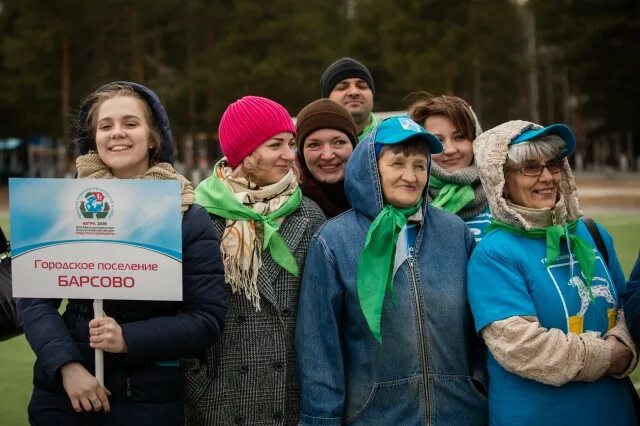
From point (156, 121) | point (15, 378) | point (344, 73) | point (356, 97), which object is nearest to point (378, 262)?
point (156, 121)

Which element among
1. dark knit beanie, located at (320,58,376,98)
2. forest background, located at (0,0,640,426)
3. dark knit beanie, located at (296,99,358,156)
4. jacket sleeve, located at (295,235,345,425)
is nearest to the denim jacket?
jacket sleeve, located at (295,235,345,425)

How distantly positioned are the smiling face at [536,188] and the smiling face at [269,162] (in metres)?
0.99

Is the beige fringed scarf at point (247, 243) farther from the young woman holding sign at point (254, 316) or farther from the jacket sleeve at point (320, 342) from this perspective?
the jacket sleeve at point (320, 342)

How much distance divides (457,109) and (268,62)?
38.2m

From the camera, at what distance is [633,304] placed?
10.9 feet

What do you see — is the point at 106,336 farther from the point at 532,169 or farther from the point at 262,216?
the point at 532,169

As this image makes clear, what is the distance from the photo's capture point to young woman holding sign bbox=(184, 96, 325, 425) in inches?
143

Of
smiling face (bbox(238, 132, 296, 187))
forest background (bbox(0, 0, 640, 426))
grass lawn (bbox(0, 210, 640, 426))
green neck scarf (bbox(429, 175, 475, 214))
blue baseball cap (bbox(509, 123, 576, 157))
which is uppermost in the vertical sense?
forest background (bbox(0, 0, 640, 426))

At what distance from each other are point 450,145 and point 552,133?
2.94 feet

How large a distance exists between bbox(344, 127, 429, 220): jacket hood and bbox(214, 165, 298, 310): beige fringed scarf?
0.36m

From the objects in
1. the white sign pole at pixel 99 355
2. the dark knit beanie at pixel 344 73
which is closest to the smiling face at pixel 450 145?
the dark knit beanie at pixel 344 73

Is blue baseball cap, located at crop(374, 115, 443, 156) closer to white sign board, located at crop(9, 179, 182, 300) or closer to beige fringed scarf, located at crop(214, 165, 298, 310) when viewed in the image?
beige fringed scarf, located at crop(214, 165, 298, 310)

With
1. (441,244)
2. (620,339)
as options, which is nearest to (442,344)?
(441,244)

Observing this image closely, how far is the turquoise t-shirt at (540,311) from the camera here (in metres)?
3.31
